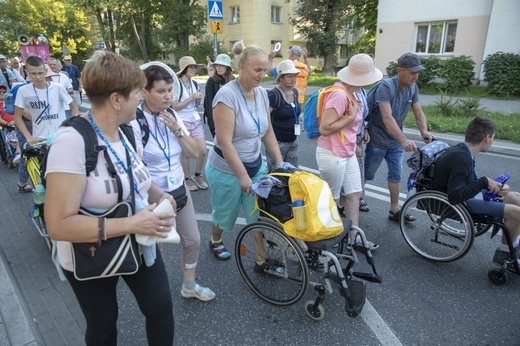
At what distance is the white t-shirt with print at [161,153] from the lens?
7.64 feet

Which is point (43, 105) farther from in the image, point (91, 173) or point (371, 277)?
point (371, 277)

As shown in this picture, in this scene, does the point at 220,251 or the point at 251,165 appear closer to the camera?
the point at 251,165

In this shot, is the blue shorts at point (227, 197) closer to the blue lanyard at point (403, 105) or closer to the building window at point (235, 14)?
the blue lanyard at point (403, 105)

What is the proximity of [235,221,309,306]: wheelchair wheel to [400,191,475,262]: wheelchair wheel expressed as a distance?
1402 millimetres

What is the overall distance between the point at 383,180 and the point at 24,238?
486 centimetres

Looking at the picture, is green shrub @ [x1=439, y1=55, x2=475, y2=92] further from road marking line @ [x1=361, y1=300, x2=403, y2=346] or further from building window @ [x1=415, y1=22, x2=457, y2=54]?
road marking line @ [x1=361, y1=300, x2=403, y2=346]

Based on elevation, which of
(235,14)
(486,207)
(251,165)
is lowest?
(486,207)

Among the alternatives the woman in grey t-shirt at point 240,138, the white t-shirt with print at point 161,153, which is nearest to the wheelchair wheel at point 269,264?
the woman in grey t-shirt at point 240,138

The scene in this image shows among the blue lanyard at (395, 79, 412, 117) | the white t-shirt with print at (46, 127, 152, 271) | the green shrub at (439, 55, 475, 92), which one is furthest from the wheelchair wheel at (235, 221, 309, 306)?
the green shrub at (439, 55, 475, 92)

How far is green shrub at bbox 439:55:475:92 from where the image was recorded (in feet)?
46.7

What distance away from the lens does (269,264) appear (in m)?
2.95

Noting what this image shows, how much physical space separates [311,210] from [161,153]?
1073 millimetres

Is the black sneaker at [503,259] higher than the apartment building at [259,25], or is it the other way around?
the apartment building at [259,25]

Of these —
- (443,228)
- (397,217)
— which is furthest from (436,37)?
(443,228)
